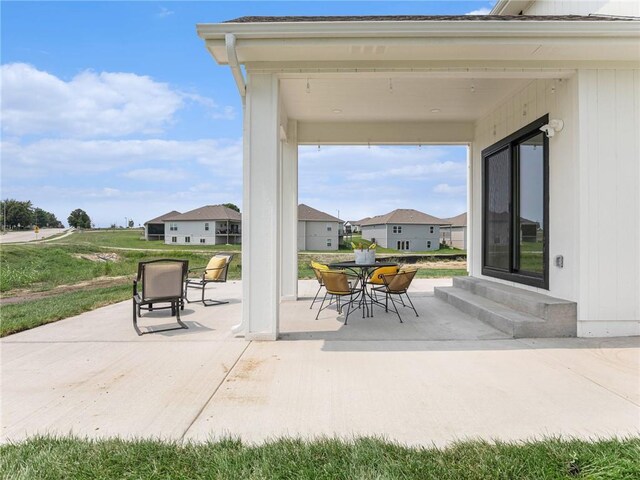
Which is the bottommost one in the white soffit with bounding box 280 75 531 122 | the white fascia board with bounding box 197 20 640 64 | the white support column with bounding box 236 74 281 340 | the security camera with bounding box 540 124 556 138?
the white support column with bounding box 236 74 281 340

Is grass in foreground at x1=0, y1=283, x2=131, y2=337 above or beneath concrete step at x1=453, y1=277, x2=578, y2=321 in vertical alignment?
beneath

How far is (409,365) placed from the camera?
3502 mm

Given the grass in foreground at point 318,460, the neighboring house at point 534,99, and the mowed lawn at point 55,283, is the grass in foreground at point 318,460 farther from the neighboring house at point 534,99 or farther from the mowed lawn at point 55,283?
the mowed lawn at point 55,283

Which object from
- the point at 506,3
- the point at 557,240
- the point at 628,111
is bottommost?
the point at 557,240

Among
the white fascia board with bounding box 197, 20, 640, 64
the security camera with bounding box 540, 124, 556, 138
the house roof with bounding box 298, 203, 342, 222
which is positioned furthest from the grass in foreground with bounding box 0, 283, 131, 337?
the house roof with bounding box 298, 203, 342, 222

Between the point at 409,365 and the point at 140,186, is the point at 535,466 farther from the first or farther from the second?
the point at 140,186

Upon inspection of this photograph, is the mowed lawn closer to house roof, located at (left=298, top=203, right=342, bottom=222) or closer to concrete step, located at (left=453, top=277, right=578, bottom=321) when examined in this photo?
concrete step, located at (left=453, top=277, right=578, bottom=321)

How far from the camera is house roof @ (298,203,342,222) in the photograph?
1592 inches

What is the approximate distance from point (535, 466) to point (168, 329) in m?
4.33

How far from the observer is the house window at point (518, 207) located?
17.0 feet

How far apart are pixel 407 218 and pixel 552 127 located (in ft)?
133

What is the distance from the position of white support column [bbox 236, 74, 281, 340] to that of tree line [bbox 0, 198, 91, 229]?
81.5m

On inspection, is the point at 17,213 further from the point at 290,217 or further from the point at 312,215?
the point at 290,217

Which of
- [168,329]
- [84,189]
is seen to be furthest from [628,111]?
[84,189]
